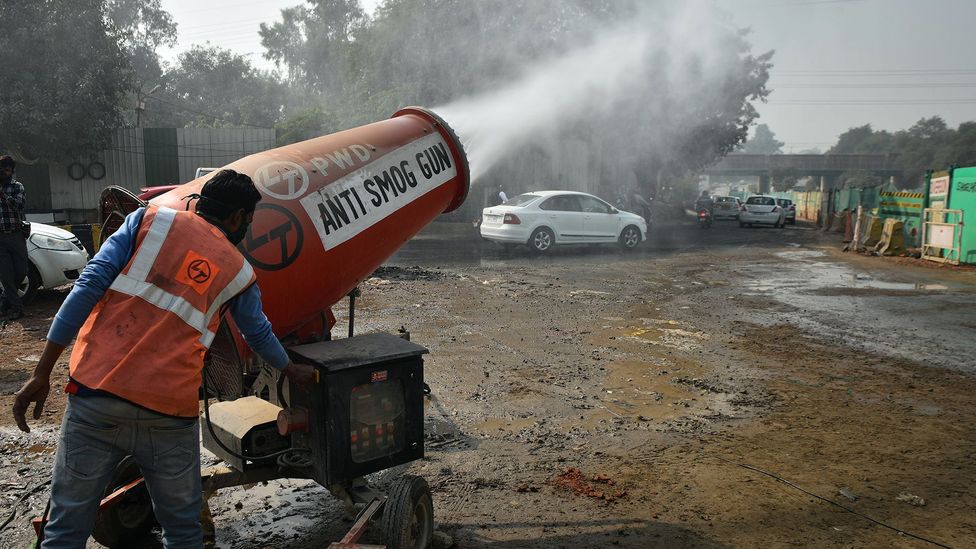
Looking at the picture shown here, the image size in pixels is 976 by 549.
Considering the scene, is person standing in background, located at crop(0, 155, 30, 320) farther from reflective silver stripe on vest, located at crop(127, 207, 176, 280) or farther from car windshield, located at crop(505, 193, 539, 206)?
car windshield, located at crop(505, 193, 539, 206)

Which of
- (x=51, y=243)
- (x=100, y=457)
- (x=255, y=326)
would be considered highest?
(x=255, y=326)

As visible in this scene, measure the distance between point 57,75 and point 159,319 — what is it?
23.9 metres

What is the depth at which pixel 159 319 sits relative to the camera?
2.38m

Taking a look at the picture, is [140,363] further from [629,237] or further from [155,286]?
[629,237]

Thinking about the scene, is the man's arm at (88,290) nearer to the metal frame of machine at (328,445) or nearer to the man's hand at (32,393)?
the man's hand at (32,393)

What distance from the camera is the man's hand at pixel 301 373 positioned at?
2.96m

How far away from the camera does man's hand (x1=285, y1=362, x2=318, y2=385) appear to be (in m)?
2.96

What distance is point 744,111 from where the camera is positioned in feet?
123

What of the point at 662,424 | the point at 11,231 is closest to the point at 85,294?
the point at 662,424

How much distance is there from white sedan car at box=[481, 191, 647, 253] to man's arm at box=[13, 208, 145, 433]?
45.0 feet

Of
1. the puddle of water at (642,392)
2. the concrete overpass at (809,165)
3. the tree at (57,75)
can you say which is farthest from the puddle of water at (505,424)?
the concrete overpass at (809,165)

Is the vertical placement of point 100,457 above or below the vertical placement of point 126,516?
above

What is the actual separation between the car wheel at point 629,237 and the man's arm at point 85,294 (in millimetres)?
16054

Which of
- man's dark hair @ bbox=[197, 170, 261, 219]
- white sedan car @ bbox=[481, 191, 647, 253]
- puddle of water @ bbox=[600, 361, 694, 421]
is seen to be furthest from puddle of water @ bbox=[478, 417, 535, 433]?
white sedan car @ bbox=[481, 191, 647, 253]
